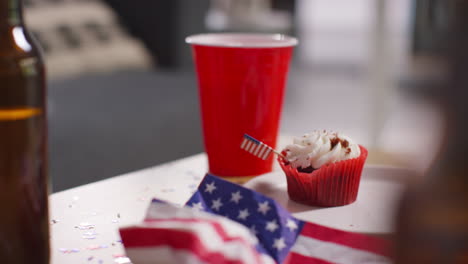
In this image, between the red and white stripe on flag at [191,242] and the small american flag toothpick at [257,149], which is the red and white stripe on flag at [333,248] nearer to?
the red and white stripe on flag at [191,242]

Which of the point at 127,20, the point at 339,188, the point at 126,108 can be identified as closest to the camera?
the point at 339,188

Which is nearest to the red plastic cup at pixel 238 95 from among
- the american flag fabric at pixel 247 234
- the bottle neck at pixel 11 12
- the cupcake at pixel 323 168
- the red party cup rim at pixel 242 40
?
the red party cup rim at pixel 242 40

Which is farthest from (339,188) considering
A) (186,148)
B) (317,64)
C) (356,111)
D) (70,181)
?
(317,64)

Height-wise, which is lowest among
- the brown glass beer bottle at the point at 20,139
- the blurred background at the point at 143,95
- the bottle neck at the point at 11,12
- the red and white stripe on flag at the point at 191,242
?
the blurred background at the point at 143,95

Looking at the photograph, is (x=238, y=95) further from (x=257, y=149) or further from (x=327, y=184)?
(x=327, y=184)

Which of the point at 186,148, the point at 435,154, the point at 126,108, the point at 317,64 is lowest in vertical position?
the point at 317,64

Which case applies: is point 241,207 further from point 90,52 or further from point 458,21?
point 90,52

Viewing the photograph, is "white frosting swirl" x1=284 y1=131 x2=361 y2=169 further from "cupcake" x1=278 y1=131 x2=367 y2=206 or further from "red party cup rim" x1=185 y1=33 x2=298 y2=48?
"red party cup rim" x1=185 y1=33 x2=298 y2=48

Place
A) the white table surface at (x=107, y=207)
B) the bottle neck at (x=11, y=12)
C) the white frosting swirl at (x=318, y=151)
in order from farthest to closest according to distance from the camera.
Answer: the white frosting swirl at (x=318, y=151), the white table surface at (x=107, y=207), the bottle neck at (x=11, y=12)
